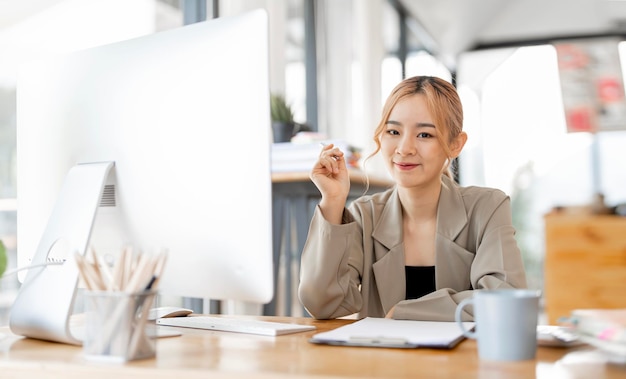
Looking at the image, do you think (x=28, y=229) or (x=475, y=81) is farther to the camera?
(x=475, y=81)

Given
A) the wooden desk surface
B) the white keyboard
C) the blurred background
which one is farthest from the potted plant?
the wooden desk surface

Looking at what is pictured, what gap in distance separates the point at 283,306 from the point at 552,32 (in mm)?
4522

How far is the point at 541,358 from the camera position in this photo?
792 millimetres

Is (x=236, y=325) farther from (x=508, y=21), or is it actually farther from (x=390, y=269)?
(x=508, y=21)

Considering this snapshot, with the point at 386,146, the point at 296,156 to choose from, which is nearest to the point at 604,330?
the point at 386,146

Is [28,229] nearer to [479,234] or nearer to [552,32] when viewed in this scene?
[479,234]

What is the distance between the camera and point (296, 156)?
2443mm

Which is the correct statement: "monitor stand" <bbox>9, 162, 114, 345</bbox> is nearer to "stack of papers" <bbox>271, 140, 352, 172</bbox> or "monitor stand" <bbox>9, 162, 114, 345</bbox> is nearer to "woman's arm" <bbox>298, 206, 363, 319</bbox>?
"woman's arm" <bbox>298, 206, 363, 319</bbox>

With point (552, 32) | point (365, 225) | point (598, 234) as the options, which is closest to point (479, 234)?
point (365, 225)

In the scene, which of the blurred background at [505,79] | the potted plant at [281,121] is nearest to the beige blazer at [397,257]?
the potted plant at [281,121]

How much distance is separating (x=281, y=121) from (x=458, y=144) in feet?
4.14

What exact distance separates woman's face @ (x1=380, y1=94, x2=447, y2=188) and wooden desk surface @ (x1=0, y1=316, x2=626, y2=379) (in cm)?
64

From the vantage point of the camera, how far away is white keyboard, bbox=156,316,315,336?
3.34 feet

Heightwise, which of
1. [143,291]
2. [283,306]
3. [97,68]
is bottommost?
[283,306]
